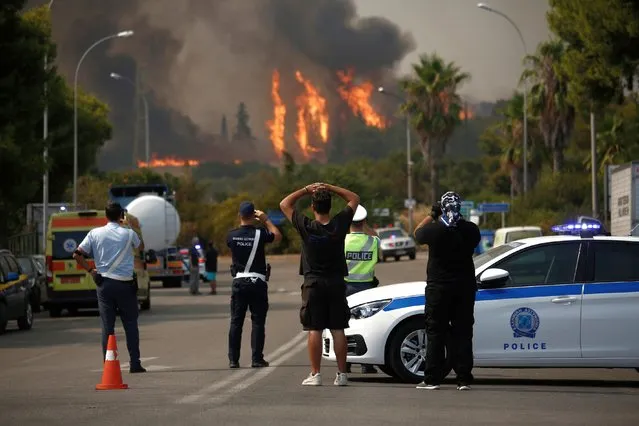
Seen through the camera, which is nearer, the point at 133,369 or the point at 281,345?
the point at 133,369

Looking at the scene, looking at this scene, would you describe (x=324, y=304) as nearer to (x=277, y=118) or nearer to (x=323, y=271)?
(x=323, y=271)

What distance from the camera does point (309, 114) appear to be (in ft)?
491

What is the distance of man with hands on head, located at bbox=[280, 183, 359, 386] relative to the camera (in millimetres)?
14477

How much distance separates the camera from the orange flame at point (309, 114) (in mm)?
147625

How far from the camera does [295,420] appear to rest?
38.5 ft

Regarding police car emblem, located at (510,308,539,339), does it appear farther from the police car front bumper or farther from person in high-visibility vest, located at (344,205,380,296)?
person in high-visibility vest, located at (344,205,380,296)

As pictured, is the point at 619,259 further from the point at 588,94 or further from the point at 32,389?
the point at 588,94

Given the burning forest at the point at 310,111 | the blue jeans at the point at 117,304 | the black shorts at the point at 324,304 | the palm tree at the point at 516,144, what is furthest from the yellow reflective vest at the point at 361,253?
the burning forest at the point at 310,111

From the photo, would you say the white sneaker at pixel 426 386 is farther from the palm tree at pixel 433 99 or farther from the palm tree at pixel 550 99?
the palm tree at pixel 433 99

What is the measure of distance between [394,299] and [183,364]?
3.97m

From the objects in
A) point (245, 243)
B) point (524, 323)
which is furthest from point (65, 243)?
point (524, 323)

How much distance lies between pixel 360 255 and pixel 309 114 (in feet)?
437

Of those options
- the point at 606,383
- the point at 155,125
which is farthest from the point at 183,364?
the point at 155,125

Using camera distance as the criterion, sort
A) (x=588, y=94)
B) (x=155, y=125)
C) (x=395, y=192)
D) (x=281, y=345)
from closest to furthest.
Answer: (x=281, y=345) → (x=588, y=94) → (x=395, y=192) → (x=155, y=125)
